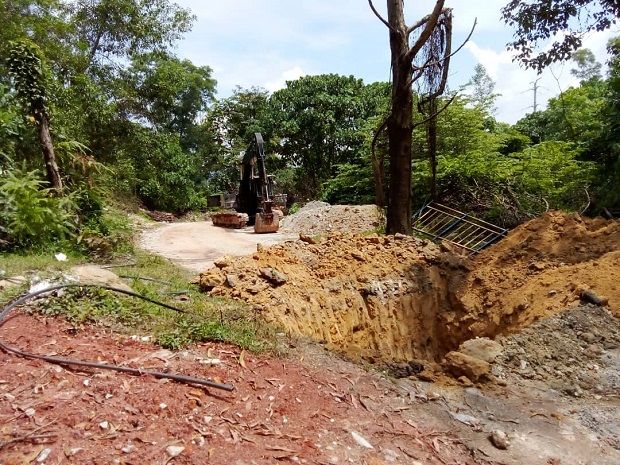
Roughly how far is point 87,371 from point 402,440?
1.89 m

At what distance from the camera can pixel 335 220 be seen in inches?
537

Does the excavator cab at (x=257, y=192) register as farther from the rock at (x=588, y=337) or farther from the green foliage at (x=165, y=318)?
the rock at (x=588, y=337)

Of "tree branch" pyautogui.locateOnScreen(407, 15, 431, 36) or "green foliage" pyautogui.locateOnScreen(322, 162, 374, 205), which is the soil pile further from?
"green foliage" pyautogui.locateOnScreen(322, 162, 374, 205)

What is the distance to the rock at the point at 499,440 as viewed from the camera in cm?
251

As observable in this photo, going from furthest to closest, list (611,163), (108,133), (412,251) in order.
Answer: (108,133) → (611,163) → (412,251)

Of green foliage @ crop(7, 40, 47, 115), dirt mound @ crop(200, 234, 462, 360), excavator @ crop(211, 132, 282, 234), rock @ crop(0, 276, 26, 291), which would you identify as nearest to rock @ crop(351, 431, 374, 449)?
dirt mound @ crop(200, 234, 462, 360)

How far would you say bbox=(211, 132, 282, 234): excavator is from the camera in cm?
1329

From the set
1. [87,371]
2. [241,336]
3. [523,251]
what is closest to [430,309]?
[523,251]

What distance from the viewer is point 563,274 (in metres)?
4.83

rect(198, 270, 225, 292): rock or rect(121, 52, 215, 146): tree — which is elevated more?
rect(121, 52, 215, 146): tree

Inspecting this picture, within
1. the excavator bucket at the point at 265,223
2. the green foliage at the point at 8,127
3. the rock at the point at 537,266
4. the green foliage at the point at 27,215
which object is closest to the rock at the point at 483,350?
the rock at the point at 537,266

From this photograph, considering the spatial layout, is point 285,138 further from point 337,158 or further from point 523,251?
point 523,251

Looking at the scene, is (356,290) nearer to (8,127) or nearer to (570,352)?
(570,352)

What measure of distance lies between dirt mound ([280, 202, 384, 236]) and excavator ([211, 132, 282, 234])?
2.68ft
